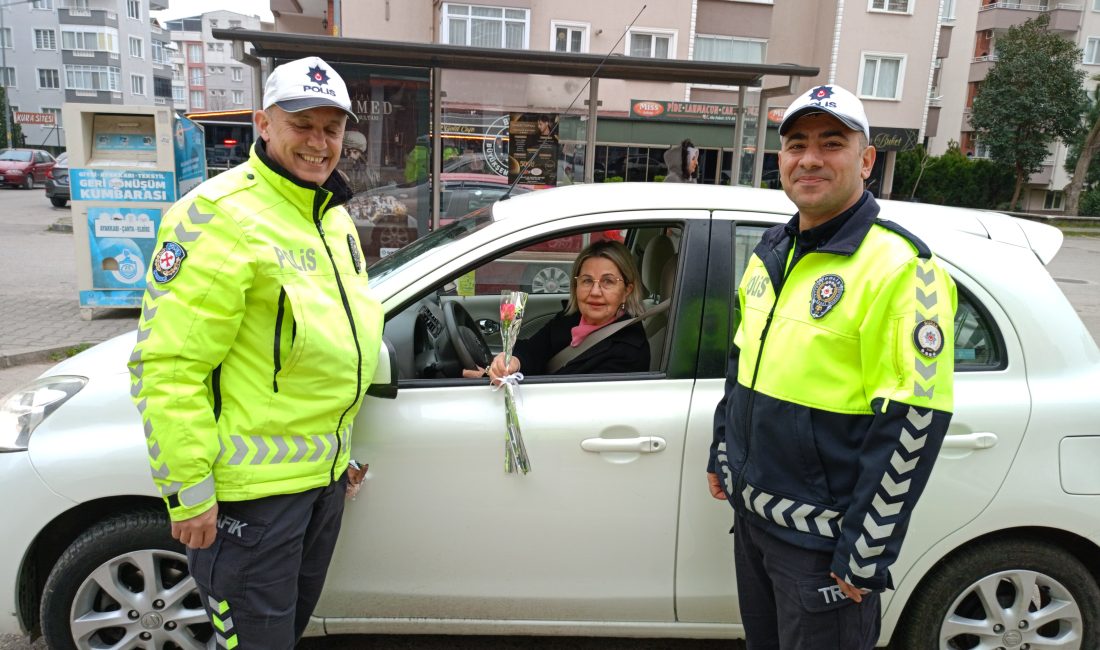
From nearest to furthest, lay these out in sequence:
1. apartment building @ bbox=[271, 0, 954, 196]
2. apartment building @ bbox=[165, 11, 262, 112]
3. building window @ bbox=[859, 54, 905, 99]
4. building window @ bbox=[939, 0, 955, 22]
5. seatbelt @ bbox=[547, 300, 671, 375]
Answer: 1. seatbelt @ bbox=[547, 300, 671, 375]
2. apartment building @ bbox=[271, 0, 954, 196]
3. building window @ bbox=[859, 54, 905, 99]
4. building window @ bbox=[939, 0, 955, 22]
5. apartment building @ bbox=[165, 11, 262, 112]

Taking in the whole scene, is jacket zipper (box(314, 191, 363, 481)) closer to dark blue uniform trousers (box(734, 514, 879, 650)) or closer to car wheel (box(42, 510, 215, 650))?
car wheel (box(42, 510, 215, 650))

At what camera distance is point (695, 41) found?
25.8 meters

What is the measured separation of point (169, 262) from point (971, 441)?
2.36 meters

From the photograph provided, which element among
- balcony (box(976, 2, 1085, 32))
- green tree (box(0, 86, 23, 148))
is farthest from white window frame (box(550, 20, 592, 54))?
green tree (box(0, 86, 23, 148))

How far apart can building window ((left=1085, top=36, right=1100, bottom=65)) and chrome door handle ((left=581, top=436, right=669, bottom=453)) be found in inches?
2250

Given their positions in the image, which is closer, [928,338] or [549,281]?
[928,338]

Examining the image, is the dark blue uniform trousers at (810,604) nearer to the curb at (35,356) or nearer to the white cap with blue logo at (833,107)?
the white cap with blue logo at (833,107)

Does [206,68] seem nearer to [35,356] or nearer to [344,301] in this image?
[35,356]

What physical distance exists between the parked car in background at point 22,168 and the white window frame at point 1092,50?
56.3 m

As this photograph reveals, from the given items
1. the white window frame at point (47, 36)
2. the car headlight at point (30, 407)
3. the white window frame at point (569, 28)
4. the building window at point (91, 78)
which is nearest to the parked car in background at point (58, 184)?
the white window frame at point (569, 28)

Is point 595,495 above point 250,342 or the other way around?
the other way around

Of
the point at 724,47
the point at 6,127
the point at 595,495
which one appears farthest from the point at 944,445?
the point at 6,127

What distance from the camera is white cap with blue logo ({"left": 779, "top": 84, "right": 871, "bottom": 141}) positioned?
178cm

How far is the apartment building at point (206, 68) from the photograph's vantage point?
9750 centimetres
